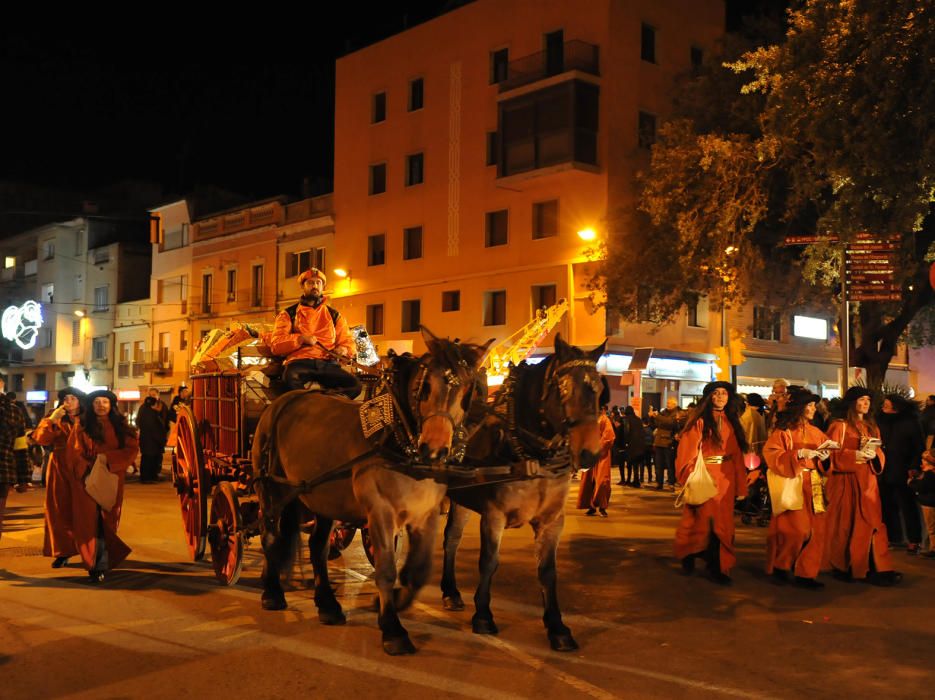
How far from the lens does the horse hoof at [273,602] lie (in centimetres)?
783

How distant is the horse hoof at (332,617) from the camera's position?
23.9ft

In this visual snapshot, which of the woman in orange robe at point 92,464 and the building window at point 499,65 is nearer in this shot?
the woman in orange robe at point 92,464

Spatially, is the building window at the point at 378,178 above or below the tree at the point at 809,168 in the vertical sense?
above

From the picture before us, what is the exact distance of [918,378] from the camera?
42219 millimetres

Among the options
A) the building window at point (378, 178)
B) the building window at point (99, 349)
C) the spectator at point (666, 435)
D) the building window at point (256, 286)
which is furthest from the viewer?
the building window at point (99, 349)

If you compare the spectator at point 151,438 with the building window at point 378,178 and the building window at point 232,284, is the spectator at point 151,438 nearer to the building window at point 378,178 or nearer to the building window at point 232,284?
the building window at point 378,178

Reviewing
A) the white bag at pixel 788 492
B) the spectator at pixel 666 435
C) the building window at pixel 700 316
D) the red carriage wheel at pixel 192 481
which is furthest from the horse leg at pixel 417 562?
the building window at pixel 700 316

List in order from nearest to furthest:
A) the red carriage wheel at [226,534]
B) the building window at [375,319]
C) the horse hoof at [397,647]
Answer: the horse hoof at [397,647]
the red carriage wheel at [226,534]
the building window at [375,319]

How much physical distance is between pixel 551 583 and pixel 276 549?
254cm

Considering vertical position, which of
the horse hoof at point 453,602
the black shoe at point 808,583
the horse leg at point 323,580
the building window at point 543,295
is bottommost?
the black shoe at point 808,583

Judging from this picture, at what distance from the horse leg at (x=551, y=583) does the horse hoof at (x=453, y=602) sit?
1229 millimetres

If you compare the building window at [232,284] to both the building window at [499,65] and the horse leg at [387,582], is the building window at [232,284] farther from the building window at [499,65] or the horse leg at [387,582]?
the horse leg at [387,582]

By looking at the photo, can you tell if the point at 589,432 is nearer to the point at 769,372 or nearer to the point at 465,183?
the point at 465,183

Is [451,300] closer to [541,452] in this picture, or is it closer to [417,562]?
[541,452]
